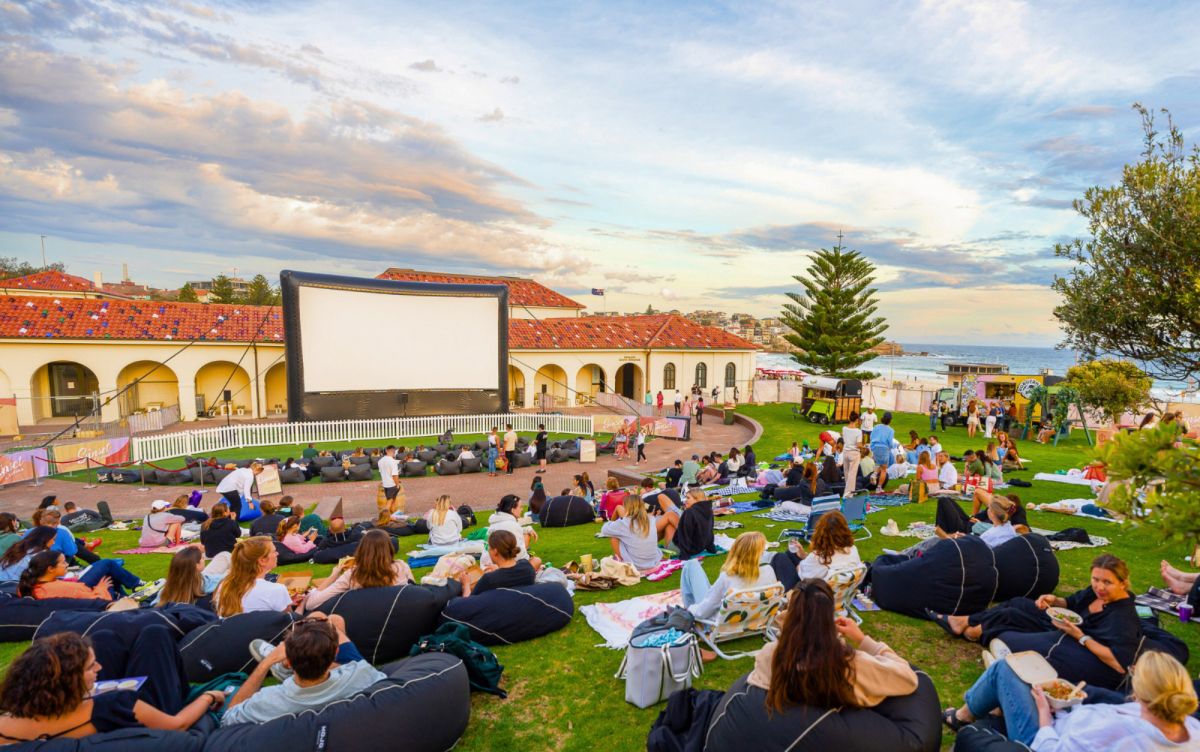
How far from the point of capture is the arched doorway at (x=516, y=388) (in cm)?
3078

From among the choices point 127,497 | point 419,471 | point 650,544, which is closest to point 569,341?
point 419,471

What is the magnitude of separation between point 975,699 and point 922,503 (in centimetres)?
724

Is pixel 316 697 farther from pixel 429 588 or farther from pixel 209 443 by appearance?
pixel 209 443

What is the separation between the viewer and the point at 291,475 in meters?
14.6

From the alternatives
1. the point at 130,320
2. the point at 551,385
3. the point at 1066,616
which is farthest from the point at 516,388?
the point at 1066,616

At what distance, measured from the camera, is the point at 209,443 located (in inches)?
736

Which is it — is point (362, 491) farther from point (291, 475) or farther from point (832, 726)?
point (832, 726)

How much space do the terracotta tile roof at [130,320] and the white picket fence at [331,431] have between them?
21.1 feet

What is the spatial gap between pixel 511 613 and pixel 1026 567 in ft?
14.6

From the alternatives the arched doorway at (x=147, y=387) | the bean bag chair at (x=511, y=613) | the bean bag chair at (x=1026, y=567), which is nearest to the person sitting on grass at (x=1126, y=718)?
the bean bag chair at (x=1026, y=567)

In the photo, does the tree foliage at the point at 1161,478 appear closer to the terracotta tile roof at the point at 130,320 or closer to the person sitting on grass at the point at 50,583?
the person sitting on grass at the point at 50,583

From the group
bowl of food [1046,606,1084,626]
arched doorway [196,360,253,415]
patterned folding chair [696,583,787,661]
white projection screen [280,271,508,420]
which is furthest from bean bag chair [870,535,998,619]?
arched doorway [196,360,253,415]

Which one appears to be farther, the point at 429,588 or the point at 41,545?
the point at 41,545

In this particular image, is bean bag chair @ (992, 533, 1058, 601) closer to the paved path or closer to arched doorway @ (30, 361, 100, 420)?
the paved path
